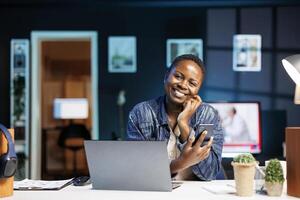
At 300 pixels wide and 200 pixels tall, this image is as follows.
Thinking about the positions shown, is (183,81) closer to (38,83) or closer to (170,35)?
(170,35)

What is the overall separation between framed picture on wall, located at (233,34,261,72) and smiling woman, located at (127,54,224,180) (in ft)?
9.69

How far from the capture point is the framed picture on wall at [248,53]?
493 centimetres

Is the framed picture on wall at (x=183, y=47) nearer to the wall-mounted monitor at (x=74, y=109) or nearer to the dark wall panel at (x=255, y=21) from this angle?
the dark wall panel at (x=255, y=21)

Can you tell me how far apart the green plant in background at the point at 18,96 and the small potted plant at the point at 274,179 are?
399 cm

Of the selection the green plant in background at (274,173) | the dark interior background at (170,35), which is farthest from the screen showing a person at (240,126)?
the green plant in background at (274,173)

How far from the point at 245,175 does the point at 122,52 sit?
3603 millimetres

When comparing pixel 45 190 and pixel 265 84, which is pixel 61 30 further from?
pixel 45 190

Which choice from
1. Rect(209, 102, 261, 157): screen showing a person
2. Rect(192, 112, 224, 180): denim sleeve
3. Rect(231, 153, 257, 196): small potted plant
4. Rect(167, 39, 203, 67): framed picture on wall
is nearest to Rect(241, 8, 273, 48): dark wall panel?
Rect(167, 39, 203, 67): framed picture on wall

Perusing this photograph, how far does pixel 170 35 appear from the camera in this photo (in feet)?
16.4

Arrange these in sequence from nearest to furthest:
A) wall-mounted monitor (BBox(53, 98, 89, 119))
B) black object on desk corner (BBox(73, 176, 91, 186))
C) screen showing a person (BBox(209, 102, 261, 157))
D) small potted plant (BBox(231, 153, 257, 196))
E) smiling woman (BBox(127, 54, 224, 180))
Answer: small potted plant (BBox(231, 153, 257, 196)), black object on desk corner (BBox(73, 176, 91, 186)), smiling woman (BBox(127, 54, 224, 180)), screen showing a person (BBox(209, 102, 261, 157)), wall-mounted monitor (BBox(53, 98, 89, 119))

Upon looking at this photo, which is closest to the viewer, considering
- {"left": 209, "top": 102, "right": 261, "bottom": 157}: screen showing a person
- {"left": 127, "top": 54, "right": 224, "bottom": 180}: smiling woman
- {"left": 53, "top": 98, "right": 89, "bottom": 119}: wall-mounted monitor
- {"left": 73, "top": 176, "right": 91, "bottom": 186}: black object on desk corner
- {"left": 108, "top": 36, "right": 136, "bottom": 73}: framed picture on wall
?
{"left": 73, "top": 176, "right": 91, "bottom": 186}: black object on desk corner

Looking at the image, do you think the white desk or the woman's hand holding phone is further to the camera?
the woman's hand holding phone

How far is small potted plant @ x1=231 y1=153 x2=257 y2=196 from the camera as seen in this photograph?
1543 millimetres

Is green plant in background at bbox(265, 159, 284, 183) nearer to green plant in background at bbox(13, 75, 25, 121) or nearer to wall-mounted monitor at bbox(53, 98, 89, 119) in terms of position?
green plant in background at bbox(13, 75, 25, 121)
